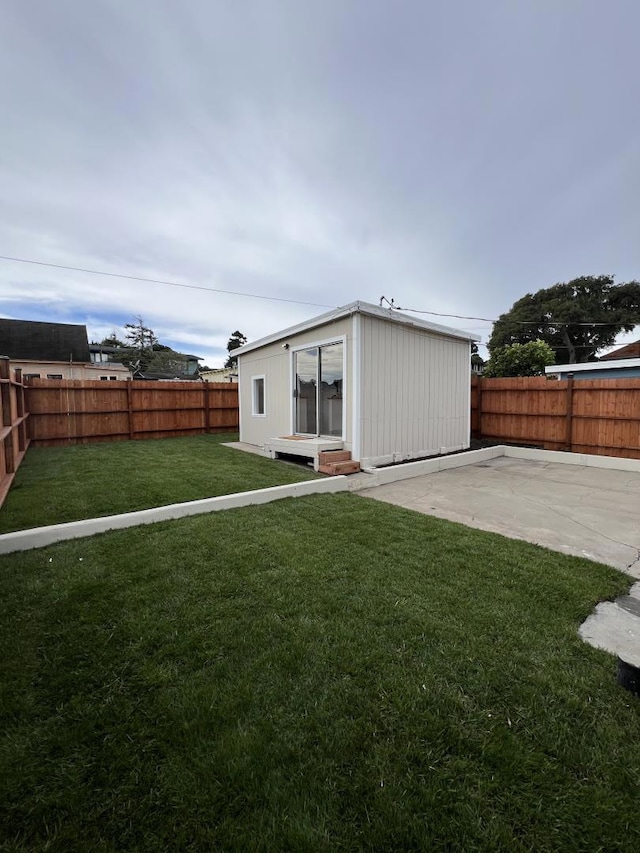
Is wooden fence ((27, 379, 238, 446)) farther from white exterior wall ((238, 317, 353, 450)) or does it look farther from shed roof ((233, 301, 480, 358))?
shed roof ((233, 301, 480, 358))

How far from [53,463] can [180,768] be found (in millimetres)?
7106

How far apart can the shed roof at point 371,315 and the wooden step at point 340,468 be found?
8.33 feet

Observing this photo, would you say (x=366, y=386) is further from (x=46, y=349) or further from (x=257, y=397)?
(x=46, y=349)

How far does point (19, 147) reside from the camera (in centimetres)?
623

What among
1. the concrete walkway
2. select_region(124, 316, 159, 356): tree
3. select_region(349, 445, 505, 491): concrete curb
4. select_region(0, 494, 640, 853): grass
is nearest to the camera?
select_region(0, 494, 640, 853): grass

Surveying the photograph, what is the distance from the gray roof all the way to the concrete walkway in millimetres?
21499

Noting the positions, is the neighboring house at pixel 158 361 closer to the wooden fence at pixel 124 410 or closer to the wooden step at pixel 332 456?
the wooden fence at pixel 124 410

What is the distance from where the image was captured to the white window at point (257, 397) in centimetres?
951

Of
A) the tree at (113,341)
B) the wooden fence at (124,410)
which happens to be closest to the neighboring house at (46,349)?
the wooden fence at (124,410)

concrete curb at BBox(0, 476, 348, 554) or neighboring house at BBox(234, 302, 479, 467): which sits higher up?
neighboring house at BBox(234, 302, 479, 467)

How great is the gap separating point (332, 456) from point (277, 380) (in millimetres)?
2951

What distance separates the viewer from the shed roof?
6.41 meters

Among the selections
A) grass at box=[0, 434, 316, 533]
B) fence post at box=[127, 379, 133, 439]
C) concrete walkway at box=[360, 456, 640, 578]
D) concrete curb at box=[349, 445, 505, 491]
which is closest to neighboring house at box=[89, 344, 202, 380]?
fence post at box=[127, 379, 133, 439]

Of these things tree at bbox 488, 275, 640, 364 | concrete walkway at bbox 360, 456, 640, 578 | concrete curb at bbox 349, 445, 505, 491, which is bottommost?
concrete walkway at bbox 360, 456, 640, 578
